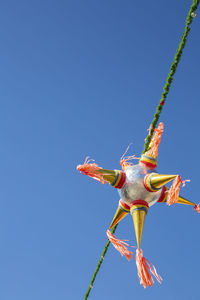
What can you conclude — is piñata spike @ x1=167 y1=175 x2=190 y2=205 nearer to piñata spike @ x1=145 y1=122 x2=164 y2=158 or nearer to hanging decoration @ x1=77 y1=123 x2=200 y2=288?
hanging decoration @ x1=77 y1=123 x2=200 y2=288

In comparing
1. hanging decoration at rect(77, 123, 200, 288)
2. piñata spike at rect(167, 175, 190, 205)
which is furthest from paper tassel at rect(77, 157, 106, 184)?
piñata spike at rect(167, 175, 190, 205)

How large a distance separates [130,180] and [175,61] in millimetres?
1071

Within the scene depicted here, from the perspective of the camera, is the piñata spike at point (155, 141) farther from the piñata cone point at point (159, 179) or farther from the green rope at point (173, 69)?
the piñata cone point at point (159, 179)

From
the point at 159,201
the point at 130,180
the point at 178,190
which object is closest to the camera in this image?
the point at 178,190

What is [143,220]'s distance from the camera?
3.62 m

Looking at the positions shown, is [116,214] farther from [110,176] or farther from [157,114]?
[157,114]

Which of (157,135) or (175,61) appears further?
(157,135)

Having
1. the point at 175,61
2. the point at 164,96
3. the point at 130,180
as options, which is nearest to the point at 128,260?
the point at 130,180

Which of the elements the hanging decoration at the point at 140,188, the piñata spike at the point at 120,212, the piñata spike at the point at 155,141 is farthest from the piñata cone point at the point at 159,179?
the piñata spike at the point at 120,212

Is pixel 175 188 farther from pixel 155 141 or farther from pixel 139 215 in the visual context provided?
pixel 155 141

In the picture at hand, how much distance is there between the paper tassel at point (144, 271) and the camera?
140 inches

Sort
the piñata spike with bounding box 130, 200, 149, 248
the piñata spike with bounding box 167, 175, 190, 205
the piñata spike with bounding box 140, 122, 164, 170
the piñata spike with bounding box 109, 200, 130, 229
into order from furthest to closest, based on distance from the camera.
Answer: the piñata spike with bounding box 109, 200, 130, 229
the piñata spike with bounding box 140, 122, 164, 170
the piñata spike with bounding box 130, 200, 149, 248
the piñata spike with bounding box 167, 175, 190, 205

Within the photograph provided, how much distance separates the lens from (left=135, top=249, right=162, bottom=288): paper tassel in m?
3.54

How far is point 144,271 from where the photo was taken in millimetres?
3566
